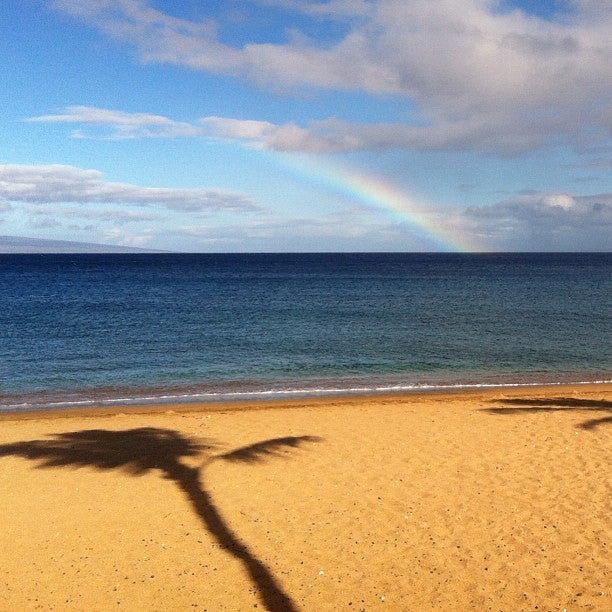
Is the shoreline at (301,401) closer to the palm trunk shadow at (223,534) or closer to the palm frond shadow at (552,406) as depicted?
the palm frond shadow at (552,406)

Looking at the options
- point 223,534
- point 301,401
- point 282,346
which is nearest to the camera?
point 223,534

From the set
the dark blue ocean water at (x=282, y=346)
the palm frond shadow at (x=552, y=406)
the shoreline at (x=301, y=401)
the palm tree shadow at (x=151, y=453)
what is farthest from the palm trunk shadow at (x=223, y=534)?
the palm frond shadow at (x=552, y=406)

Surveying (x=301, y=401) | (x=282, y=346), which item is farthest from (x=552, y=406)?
(x=282, y=346)

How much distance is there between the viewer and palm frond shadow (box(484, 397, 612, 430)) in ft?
66.6

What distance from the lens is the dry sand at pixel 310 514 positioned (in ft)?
29.4

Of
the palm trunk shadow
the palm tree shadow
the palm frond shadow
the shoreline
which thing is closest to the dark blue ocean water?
the shoreline

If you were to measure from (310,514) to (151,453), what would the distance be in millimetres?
6009

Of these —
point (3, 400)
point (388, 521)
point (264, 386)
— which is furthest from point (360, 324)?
point (388, 521)

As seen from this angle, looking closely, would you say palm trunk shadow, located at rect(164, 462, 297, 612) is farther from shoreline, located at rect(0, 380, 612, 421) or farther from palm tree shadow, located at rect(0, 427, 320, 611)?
shoreline, located at rect(0, 380, 612, 421)

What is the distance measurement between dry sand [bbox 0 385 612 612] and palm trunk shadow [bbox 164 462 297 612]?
4 cm

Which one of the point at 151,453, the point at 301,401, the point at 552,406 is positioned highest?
the point at 552,406

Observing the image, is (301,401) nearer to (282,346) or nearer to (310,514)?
(310,514)

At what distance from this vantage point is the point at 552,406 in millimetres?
21188

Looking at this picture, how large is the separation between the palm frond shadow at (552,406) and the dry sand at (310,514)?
1.03 m
